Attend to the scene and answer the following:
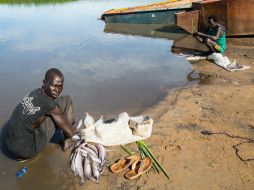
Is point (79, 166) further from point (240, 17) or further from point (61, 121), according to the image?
point (240, 17)

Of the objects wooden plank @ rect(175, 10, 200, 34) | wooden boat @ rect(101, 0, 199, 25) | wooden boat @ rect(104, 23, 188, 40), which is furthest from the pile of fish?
wooden boat @ rect(101, 0, 199, 25)

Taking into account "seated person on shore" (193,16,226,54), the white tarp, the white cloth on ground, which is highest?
"seated person on shore" (193,16,226,54)

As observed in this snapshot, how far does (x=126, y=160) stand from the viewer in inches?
167

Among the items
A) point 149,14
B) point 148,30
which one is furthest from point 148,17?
point 148,30

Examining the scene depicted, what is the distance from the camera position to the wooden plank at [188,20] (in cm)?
1091

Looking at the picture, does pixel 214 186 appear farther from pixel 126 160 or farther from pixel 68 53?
pixel 68 53

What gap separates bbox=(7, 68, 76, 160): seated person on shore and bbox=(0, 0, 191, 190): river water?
14.4 inches

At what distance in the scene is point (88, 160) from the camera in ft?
13.8

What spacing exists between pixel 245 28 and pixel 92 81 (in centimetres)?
615

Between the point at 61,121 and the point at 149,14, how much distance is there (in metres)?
10.7

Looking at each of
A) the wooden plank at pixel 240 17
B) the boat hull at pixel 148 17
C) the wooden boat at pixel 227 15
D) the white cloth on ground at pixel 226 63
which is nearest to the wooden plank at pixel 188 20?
the wooden boat at pixel 227 15

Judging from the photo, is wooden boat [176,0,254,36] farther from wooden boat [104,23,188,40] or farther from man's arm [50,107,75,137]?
man's arm [50,107,75,137]

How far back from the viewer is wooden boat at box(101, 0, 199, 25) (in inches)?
531

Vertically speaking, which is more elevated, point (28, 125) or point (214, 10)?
point (214, 10)
